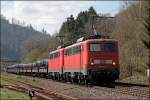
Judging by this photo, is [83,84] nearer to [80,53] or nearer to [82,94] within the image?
[80,53]

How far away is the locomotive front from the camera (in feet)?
94.4

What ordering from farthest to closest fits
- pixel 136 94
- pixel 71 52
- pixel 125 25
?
pixel 125 25, pixel 71 52, pixel 136 94

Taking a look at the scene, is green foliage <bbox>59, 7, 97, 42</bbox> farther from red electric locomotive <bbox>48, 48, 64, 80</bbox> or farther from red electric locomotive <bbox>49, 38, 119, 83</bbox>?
red electric locomotive <bbox>49, 38, 119, 83</bbox>

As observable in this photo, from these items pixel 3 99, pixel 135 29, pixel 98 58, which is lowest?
pixel 3 99

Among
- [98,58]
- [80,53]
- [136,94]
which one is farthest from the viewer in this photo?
[80,53]

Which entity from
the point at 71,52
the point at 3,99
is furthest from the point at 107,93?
the point at 71,52

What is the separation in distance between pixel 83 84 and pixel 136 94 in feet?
36.5

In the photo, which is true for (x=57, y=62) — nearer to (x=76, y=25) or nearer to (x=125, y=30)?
(x=76, y=25)

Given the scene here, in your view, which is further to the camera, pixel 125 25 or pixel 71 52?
pixel 125 25

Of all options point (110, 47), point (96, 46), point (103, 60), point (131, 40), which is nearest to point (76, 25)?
point (131, 40)

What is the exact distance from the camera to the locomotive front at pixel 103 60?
94.4 ft

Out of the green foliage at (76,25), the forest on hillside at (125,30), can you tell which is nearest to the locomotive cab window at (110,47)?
the forest on hillside at (125,30)

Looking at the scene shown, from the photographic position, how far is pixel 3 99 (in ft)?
74.8

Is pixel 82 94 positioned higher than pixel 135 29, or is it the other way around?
pixel 135 29
